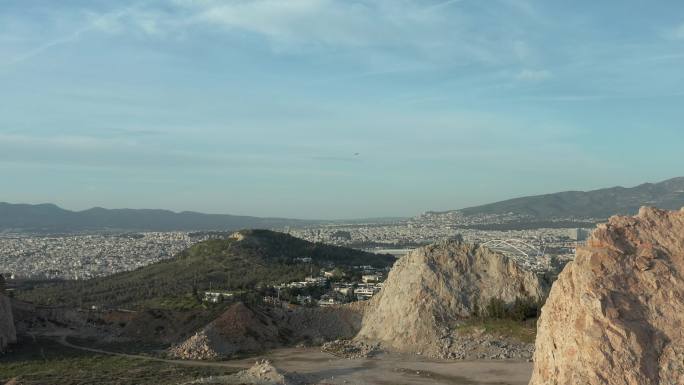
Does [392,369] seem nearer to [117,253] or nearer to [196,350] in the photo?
[196,350]

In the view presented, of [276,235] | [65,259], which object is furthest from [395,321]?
[65,259]

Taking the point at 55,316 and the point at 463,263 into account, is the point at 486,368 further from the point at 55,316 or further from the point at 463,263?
the point at 55,316

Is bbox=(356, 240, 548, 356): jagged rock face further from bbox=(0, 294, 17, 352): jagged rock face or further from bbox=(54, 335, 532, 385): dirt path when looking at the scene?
bbox=(0, 294, 17, 352): jagged rock face

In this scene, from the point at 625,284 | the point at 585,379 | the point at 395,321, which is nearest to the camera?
the point at 585,379

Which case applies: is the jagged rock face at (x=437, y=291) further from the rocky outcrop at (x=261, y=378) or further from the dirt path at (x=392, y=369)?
the rocky outcrop at (x=261, y=378)

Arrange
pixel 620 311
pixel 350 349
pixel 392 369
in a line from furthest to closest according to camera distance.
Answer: pixel 350 349 < pixel 392 369 < pixel 620 311

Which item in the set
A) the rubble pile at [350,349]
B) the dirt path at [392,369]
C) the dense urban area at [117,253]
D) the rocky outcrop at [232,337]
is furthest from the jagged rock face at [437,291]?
the dense urban area at [117,253]

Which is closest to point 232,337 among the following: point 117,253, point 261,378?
point 261,378
